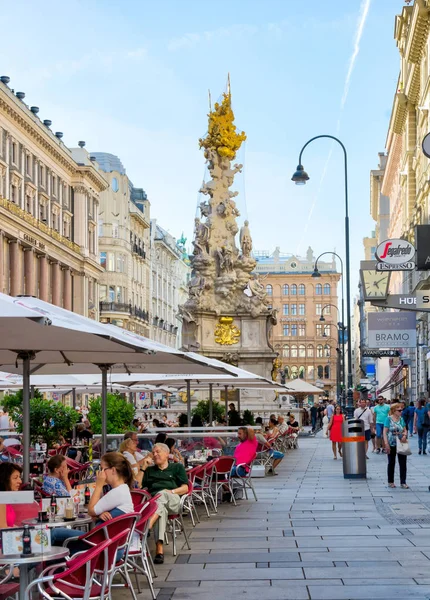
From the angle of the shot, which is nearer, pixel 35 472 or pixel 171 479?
pixel 171 479

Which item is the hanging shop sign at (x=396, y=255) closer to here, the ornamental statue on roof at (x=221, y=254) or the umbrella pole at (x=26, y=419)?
the umbrella pole at (x=26, y=419)

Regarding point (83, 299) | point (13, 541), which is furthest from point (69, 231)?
point (13, 541)

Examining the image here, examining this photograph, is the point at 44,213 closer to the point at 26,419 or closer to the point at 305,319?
the point at 26,419

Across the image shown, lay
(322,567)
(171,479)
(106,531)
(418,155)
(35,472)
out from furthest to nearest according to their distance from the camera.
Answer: (418,155) < (35,472) < (171,479) < (322,567) < (106,531)

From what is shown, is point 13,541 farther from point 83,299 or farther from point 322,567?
point 83,299

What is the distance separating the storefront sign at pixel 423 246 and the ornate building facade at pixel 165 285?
99.6 m

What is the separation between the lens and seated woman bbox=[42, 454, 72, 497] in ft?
40.1

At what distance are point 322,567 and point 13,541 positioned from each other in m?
4.93

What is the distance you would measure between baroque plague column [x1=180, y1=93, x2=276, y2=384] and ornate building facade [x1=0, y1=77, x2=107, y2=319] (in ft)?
80.7

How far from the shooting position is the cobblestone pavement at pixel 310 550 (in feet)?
34.9

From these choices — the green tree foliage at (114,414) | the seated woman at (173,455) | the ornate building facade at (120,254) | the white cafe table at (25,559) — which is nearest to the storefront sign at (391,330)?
the green tree foliage at (114,414)

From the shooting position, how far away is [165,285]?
133m

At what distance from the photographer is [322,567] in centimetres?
1186

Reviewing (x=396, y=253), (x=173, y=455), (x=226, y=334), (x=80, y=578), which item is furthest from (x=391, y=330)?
(x=80, y=578)
